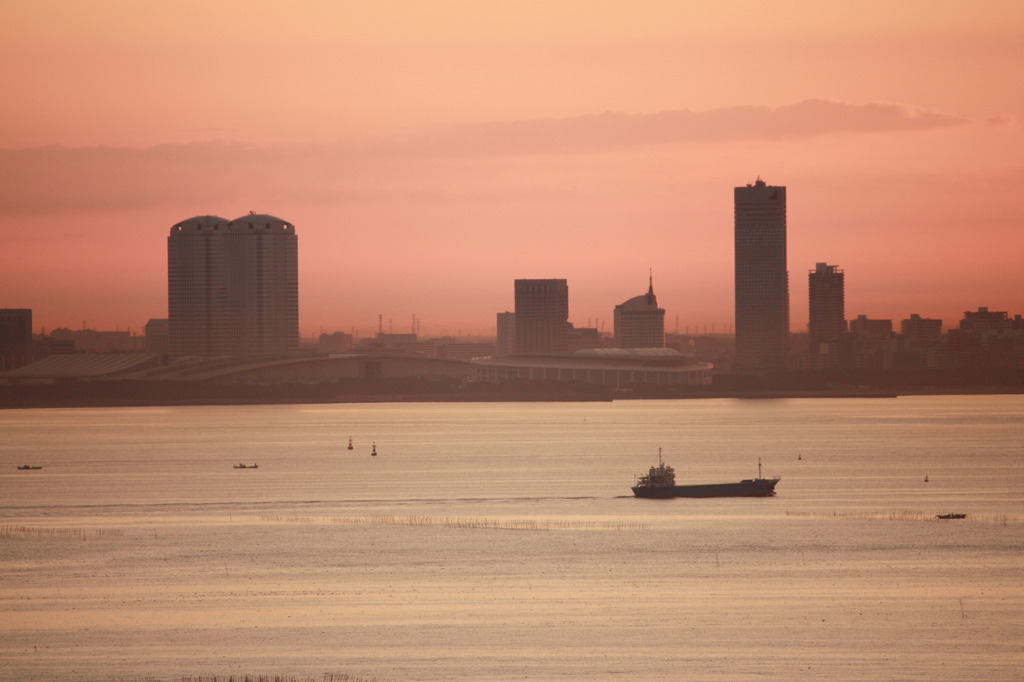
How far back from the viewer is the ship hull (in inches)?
3905

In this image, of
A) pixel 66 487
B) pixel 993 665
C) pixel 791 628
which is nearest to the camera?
pixel 993 665

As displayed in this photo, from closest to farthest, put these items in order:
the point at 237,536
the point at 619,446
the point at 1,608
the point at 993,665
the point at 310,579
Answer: the point at 993,665, the point at 1,608, the point at 310,579, the point at 237,536, the point at 619,446

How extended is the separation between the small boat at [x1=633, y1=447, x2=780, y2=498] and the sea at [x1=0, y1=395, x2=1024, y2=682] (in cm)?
138

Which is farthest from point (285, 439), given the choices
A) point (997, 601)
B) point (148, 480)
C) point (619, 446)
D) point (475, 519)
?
point (997, 601)

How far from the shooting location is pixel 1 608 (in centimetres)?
5600

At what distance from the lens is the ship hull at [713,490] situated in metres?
99.2

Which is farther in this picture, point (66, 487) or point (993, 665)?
point (66, 487)

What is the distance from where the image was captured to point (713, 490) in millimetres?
101625

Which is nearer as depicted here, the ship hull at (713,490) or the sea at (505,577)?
the sea at (505,577)

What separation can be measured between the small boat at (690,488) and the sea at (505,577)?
1.38 m

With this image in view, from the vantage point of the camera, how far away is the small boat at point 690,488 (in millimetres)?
99188

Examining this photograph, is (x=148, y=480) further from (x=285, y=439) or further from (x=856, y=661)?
(x=856, y=661)

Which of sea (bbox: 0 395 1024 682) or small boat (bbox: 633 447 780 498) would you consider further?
small boat (bbox: 633 447 780 498)

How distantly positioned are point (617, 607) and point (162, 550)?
88.4 ft
